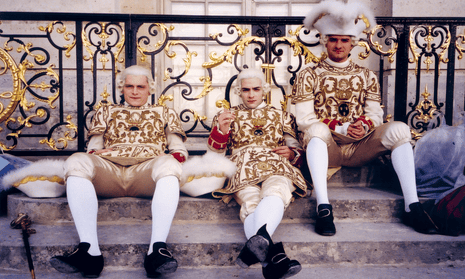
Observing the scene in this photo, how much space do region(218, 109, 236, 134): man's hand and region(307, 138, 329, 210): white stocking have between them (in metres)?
0.68

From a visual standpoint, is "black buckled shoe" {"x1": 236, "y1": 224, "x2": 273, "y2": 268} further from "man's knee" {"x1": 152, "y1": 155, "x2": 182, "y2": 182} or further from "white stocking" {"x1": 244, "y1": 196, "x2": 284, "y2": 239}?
"man's knee" {"x1": 152, "y1": 155, "x2": 182, "y2": 182}

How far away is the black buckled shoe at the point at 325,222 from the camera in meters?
2.70

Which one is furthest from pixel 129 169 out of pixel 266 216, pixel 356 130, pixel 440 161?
pixel 440 161

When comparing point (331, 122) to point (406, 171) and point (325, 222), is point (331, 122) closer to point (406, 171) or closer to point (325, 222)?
point (406, 171)

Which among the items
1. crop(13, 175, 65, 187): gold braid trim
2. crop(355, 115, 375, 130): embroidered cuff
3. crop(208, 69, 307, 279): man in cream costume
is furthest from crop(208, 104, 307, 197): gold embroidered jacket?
crop(13, 175, 65, 187): gold braid trim

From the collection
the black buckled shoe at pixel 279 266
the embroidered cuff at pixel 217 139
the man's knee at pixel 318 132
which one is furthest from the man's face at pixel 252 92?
the black buckled shoe at pixel 279 266

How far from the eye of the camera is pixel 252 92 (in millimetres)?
3277

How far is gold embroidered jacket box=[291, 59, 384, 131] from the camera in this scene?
11.4 feet

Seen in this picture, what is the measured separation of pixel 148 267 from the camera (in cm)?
229

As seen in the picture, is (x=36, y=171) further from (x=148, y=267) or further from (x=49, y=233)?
(x=148, y=267)

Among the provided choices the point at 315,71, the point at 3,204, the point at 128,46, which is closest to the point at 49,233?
the point at 3,204

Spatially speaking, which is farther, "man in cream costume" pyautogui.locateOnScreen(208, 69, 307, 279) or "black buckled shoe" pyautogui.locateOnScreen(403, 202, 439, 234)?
"black buckled shoe" pyautogui.locateOnScreen(403, 202, 439, 234)

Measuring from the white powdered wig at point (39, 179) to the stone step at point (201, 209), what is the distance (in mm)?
79

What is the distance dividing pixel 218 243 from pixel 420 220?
1.51m
